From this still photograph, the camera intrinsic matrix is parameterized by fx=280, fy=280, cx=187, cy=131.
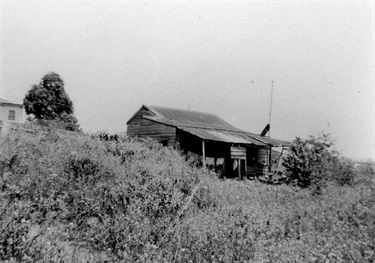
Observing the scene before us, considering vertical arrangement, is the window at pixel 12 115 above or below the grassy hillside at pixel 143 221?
above

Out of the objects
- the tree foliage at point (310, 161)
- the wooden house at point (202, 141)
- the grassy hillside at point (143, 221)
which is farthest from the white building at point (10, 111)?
the tree foliage at point (310, 161)

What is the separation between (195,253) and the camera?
14.2 feet

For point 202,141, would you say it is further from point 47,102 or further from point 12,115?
point 12,115

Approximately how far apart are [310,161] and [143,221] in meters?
10.3

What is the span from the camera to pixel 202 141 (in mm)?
19969

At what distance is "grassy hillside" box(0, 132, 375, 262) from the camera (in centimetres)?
384

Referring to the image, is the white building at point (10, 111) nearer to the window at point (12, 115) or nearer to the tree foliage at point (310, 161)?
the window at point (12, 115)

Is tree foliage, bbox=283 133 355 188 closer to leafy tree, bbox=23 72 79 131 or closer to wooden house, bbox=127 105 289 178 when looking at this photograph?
wooden house, bbox=127 105 289 178

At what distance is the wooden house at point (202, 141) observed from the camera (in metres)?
20.4

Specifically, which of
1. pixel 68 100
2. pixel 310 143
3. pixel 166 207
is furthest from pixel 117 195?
pixel 68 100

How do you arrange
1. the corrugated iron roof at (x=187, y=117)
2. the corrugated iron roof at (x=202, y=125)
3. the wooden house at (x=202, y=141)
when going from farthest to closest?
the corrugated iron roof at (x=187, y=117) < the corrugated iron roof at (x=202, y=125) < the wooden house at (x=202, y=141)

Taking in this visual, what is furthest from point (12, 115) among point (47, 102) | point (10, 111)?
point (47, 102)

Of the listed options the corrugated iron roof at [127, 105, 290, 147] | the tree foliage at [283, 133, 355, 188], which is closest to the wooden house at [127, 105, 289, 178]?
the corrugated iron roof at [127, 105, 290, 147]

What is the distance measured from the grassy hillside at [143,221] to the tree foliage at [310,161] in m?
2.92
